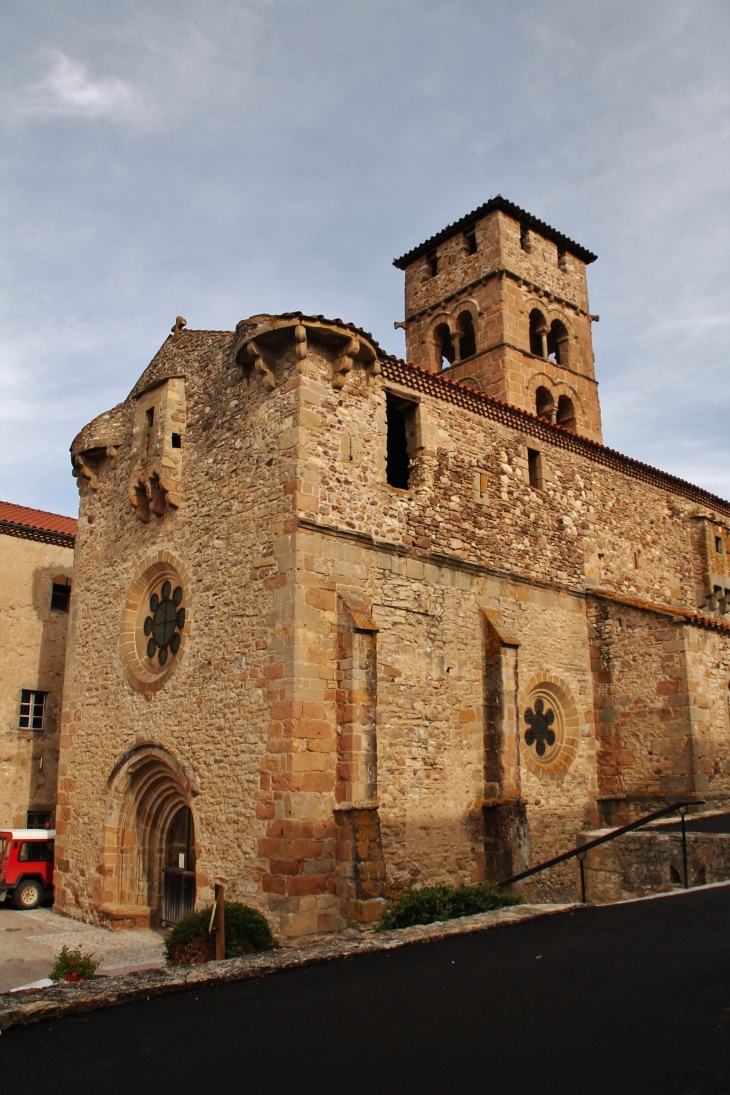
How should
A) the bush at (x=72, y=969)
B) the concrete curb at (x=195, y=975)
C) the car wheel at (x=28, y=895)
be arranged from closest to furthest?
the concrete curb at (x=195, y=975) → the bush at (x=72, y=969) → the car wheel at (x=28, y=895)

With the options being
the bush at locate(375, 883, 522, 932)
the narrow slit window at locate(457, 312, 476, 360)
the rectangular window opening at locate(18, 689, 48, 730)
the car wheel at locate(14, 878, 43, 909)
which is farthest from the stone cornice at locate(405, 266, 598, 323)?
the car wheel at locate(14, 878, 43, 909)

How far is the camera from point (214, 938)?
10.2 m

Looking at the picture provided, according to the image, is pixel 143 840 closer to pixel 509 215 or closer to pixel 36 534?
pixel 36 534

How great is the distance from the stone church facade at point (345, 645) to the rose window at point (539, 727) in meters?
0.05

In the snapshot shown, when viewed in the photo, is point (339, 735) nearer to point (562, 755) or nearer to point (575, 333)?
point (562, 755)

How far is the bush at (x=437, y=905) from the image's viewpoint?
10.5 m

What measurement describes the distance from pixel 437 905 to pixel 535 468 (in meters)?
8.71

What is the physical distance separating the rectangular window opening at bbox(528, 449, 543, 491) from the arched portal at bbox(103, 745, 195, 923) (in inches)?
346

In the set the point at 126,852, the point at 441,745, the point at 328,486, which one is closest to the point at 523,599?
the point at 441,745

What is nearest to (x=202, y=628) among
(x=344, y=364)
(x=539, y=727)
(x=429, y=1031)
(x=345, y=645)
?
(x=345, y=645)

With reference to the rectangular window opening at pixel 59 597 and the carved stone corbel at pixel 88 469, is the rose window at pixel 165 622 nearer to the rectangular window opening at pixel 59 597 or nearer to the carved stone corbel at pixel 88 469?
the carved stone corbel at pixel 88 469

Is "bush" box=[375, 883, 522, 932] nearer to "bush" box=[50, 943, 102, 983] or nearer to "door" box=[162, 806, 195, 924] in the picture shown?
"bush" box=[50, 943, 102, 983]

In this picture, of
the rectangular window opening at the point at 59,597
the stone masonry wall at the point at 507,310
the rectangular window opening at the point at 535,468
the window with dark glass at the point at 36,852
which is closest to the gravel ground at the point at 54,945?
the window with dark glass at the point at 36,852

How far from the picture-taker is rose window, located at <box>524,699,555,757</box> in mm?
14633
